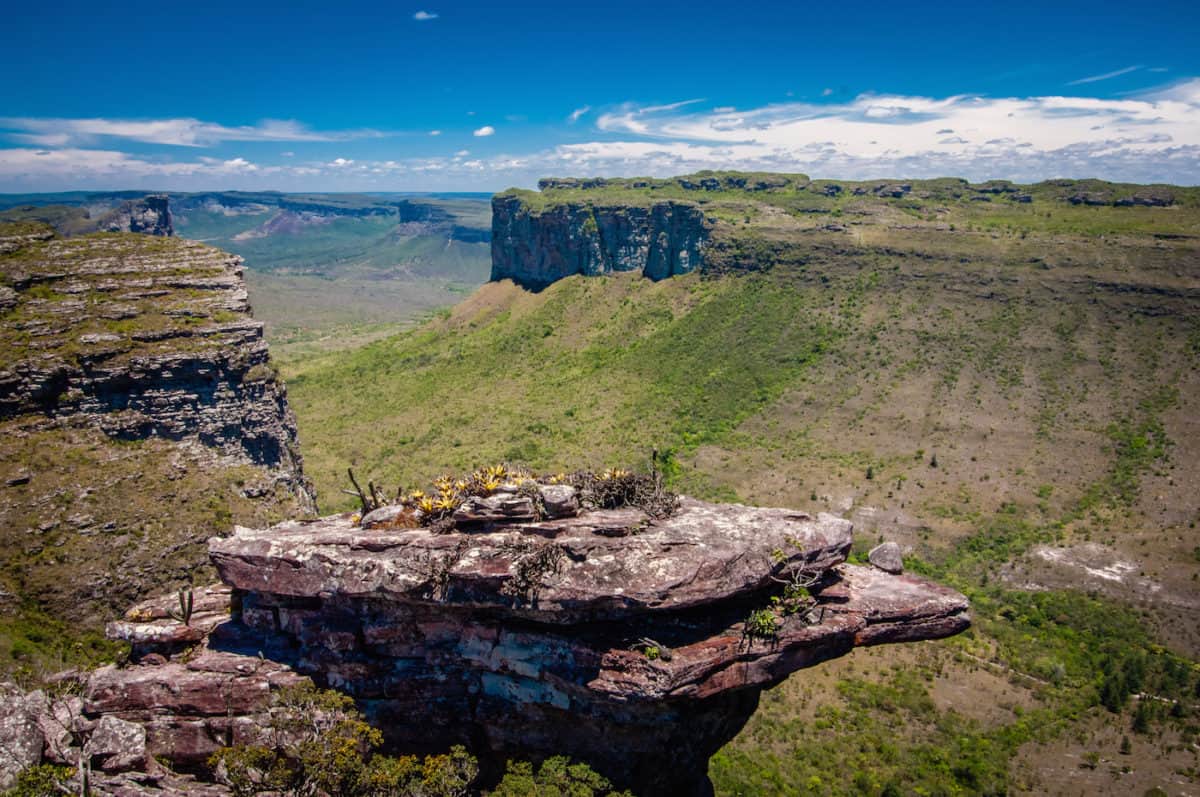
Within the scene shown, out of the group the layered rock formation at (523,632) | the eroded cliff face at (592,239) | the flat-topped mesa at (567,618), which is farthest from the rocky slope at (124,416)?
the eroded cliff face at (592,239)

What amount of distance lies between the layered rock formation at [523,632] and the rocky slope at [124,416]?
9.91 metres

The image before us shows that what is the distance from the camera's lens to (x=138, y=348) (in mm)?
38562

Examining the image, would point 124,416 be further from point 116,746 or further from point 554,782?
point 554,782

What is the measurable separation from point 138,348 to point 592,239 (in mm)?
87807

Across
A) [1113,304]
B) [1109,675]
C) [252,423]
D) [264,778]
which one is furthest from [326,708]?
[1113,304]

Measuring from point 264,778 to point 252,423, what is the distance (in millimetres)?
27571

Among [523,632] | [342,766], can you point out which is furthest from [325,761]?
[523,632]

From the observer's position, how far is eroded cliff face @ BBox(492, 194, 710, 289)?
4230 inches

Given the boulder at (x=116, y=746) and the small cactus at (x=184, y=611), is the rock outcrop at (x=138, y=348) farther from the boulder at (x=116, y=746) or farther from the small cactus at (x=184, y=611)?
the boulder at (x=116, y=746)

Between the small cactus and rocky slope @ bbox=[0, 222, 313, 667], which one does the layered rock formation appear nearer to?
the small cactus

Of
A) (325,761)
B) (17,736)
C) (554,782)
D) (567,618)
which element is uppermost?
(567,618)

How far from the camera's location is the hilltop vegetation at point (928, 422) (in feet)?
115

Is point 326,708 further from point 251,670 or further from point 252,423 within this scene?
point 252,423

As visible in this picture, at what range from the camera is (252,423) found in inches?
1665
